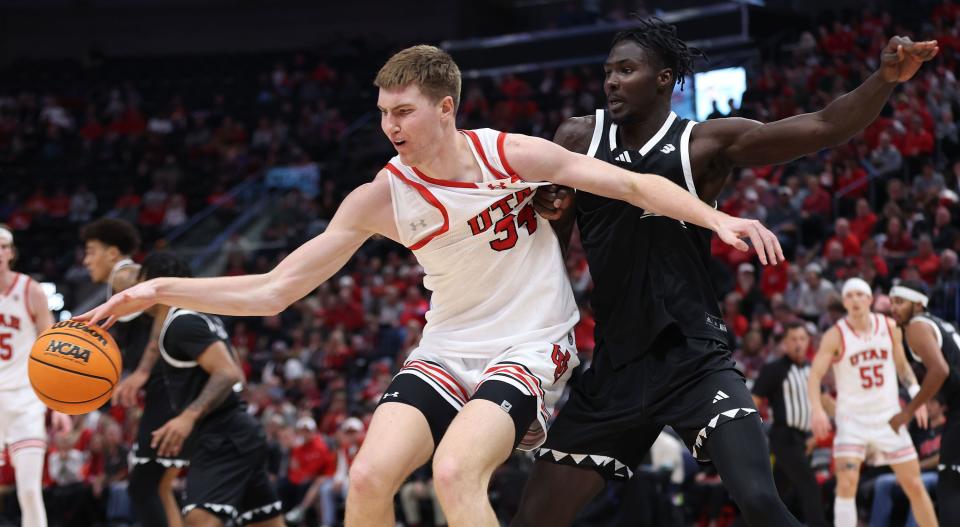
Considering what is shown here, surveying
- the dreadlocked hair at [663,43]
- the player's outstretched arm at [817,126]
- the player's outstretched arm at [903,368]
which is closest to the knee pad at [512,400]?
the player's outstretched arm at [817,126]

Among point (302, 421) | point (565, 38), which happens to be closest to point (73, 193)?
point (565, 38)

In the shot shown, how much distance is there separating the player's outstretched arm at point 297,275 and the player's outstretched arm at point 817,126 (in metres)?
1.30

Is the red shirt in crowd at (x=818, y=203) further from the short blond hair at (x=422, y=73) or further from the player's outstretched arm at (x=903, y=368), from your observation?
the short blond hair at (x=422, y=73)

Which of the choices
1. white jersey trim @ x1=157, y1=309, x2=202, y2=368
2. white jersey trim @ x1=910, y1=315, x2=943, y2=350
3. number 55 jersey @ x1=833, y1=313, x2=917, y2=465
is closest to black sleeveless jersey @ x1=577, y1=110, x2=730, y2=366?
white jersey trim @ x1=157, y1=309, x2=202, y2=368

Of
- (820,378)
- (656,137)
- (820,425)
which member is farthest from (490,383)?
(820,378)

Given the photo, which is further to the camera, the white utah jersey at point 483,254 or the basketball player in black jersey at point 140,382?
the basketball player in black jersey at point 140,382

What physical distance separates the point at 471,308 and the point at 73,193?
20.5m

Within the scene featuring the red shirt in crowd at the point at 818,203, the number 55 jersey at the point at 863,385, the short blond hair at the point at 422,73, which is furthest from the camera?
the red shirt in crowd at the point at 818,203

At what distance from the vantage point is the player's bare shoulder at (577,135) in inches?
188

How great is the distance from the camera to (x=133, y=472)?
754 cm

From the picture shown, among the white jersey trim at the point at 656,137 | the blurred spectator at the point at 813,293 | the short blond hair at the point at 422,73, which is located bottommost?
the blurred spectator at the point at 813,293

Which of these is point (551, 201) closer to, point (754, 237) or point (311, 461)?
point (754, 237)

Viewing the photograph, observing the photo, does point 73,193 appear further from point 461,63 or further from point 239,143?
point 461,63

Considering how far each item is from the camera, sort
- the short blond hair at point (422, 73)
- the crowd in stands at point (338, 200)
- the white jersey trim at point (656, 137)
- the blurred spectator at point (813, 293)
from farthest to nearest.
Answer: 1. the blurred spectator at point (813, 293)
2. the crowd in stands at point (338, 200)
3. the white jersey trim at point (656, 137)
4. the short blond hair at point (422, 73)
